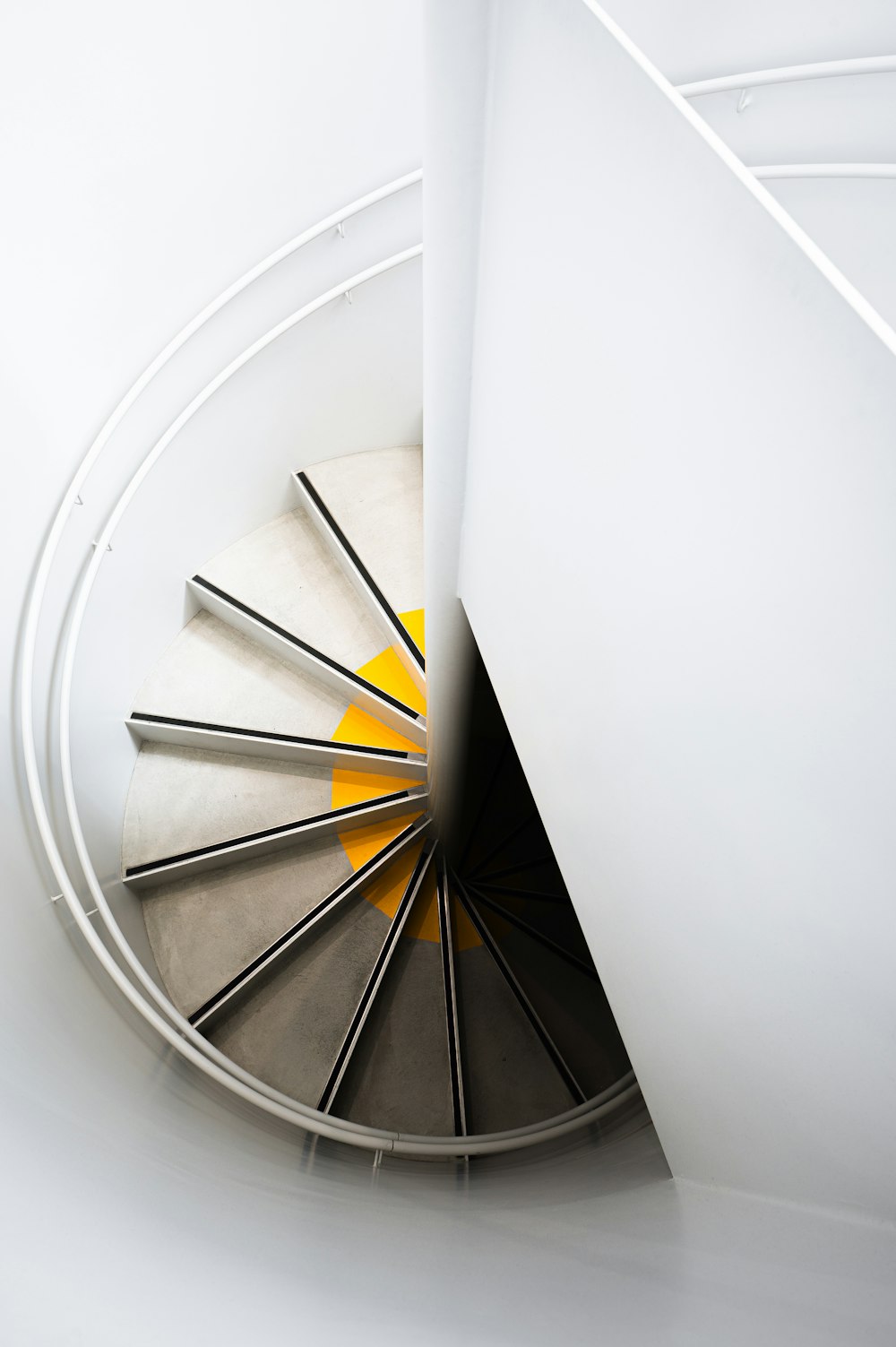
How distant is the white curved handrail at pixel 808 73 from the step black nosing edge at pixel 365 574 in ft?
8.58

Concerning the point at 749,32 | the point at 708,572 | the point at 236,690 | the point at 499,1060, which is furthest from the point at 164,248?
the point at 499,1060

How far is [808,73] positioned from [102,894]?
3467 millimetres

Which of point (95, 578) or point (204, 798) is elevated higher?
point (95, 578)

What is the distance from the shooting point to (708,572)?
3.22ft

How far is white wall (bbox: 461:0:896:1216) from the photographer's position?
2.47 ft

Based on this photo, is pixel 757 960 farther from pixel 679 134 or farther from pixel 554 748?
pixel 679 134

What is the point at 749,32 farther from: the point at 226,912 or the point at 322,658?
the point at 226,912

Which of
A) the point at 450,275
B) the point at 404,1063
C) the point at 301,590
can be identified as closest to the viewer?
the point at 450,275

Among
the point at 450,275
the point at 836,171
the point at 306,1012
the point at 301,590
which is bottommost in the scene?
the point at 306,1012

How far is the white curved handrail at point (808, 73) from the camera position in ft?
5.84

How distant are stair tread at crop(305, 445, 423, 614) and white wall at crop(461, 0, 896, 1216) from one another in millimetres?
3010

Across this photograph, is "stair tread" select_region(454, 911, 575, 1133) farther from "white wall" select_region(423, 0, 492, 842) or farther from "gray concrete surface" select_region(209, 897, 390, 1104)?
"white wall" select_region(423, 0, 492, 842)

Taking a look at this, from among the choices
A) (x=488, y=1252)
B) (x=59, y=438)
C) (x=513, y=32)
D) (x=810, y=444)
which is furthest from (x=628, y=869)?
(x=59, y=438)

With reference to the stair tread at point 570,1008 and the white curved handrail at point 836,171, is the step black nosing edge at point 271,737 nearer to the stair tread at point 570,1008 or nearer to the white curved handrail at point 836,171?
the stair tread at point 570,1008
